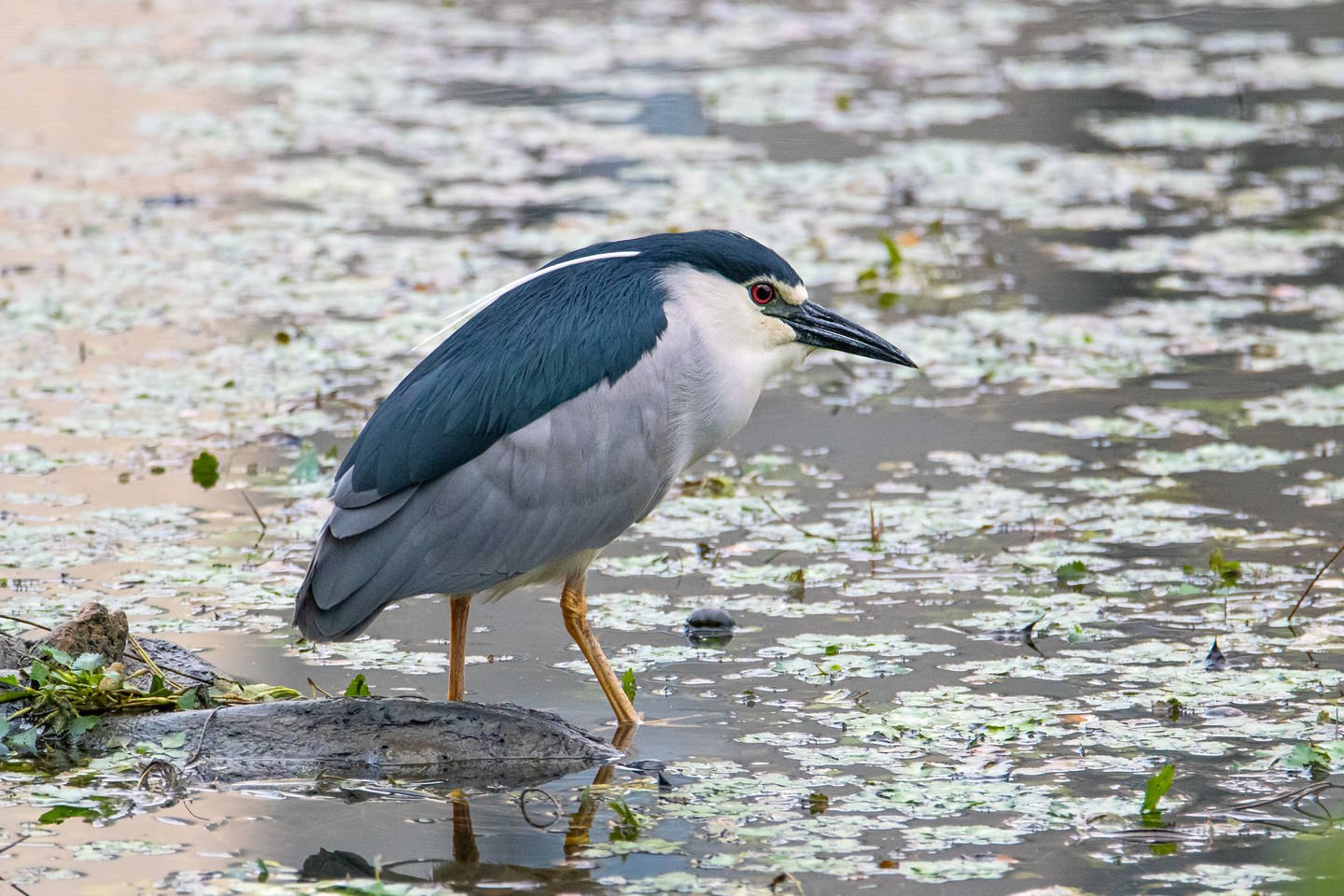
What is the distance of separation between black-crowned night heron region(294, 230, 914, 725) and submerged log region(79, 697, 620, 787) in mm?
200

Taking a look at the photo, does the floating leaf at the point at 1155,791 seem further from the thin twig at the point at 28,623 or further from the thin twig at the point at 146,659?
the thin twig at the point at 28,623

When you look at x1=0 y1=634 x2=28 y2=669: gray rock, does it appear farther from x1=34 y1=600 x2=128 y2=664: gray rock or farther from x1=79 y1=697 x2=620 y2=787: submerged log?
x1=79 y1=697 x2=620 y2=787: submerged log

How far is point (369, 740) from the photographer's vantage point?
15.2 ft

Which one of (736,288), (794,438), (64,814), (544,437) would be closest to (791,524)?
(794,438)

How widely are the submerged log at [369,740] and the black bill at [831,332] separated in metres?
1.29

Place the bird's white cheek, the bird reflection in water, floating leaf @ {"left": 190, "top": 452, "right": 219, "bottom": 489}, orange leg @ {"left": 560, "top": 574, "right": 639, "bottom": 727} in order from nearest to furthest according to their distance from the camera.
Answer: the bird reflection in water → orange leg @ {"left": 560, "top": 574, "right": 639, "bottom": 727} → the bird's white cheek → floating leaf @ {"left": 190, "top": 452, "right": 219, "bottom": 489}

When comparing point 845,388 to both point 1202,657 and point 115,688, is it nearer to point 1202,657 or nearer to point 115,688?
point 1202,657

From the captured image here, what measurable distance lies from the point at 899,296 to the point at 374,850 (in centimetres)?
556

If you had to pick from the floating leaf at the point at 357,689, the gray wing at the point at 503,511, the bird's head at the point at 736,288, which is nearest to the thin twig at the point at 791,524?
the bird's head at the point at 736,288

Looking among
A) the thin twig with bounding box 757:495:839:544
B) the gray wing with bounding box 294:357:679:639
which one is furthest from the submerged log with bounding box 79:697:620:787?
the thin twig with bounding box 757:495:839:544

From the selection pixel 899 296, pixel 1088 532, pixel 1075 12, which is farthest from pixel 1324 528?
→ pixel 1075 12

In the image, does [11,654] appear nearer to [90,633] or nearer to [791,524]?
[90,633]

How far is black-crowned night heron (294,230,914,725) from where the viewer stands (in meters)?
4.72

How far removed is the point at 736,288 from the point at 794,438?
2475 millimetres
